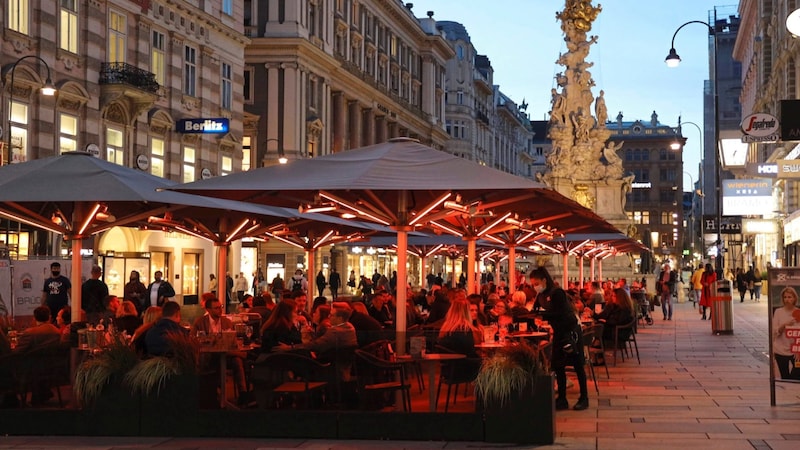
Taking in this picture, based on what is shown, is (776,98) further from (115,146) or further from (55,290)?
(55,290)

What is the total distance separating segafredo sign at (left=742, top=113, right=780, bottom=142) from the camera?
22109mm

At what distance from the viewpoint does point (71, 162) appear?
15.2 meters

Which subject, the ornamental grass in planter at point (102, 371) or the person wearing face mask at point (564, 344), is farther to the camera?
the person wearing face mask at point (564, 344)

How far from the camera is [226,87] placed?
163ft

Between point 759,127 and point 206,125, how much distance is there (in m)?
25.5

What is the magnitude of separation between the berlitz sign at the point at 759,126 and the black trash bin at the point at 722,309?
7613mm

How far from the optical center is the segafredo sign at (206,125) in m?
43.1

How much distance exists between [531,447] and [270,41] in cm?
5260

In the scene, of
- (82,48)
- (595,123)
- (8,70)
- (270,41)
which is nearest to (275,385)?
(8,70)

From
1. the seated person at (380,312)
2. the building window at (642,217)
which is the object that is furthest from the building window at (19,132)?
the building window at (642,217)

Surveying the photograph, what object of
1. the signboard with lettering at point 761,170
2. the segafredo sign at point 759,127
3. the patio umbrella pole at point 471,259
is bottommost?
the patio umbrella pole at point 471,259

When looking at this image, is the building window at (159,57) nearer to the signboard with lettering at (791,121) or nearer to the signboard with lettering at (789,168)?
the signboard with lettering at (789,168)

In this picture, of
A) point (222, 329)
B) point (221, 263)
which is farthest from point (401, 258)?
point (221, 263)

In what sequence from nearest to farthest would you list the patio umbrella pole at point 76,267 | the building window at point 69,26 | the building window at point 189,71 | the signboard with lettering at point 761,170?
the patio umbrella pole at point 76,267 → the signboard with lettering at point 761,170 → the building window at point 69,26 → the building window at point 189,71
